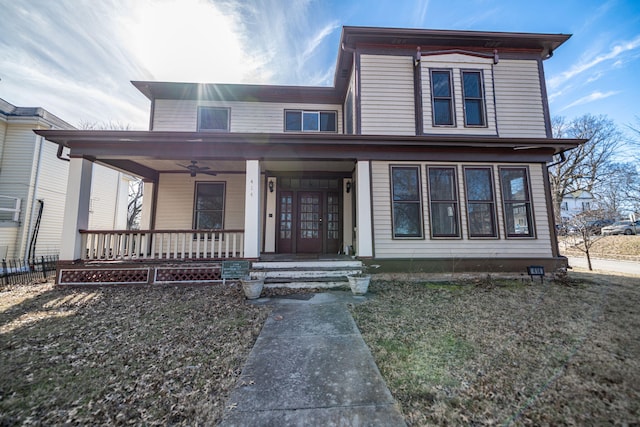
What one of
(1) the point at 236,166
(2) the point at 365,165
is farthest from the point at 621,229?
(1) the point at 236,166

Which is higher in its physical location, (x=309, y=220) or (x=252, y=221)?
(x=309, y=220)

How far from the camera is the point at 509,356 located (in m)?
2.66

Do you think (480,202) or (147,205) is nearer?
(480,202)

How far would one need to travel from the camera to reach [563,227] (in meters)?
11.5

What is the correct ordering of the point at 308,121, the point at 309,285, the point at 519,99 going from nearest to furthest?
the point at 309,285 → the point at 519,99 → the point at 308,121

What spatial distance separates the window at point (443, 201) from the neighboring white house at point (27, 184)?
13348mm

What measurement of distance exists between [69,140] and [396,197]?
8016 mm

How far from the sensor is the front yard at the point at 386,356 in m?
1.90

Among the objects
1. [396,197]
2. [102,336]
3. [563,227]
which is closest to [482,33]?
[396,197]

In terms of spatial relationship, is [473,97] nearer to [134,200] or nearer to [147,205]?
[147,205]

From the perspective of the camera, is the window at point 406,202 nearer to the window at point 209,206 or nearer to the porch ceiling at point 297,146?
the porch ceiling at point 297,146

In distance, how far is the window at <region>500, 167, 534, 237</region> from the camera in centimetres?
667

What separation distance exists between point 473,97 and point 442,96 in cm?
92

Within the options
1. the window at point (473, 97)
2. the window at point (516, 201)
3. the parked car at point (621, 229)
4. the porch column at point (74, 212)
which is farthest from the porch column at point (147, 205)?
the parked car at point (621, 229)
